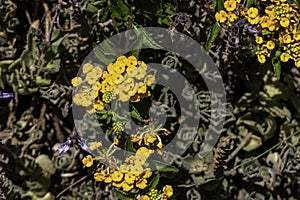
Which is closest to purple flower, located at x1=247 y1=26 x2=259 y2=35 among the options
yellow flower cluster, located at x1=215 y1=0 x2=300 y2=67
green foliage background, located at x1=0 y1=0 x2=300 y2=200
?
yellow flower cluster, located at x1=215 y1=0 x2=300 y2=67

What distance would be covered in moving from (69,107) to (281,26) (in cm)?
102

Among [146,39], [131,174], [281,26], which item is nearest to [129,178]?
Result: [131,174]

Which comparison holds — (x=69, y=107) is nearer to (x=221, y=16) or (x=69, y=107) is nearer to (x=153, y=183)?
(x=153, y=183)

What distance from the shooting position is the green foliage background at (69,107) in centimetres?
282

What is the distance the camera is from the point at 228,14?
7.89 ft

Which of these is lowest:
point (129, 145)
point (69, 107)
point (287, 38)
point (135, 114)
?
point (69, 107)

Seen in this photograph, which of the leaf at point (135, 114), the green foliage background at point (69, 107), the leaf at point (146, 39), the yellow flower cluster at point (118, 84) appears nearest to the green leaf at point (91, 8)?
the green foliage background at point (69, 107)

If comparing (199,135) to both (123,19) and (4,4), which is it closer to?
(123,19)

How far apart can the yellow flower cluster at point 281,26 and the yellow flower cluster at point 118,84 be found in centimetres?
45

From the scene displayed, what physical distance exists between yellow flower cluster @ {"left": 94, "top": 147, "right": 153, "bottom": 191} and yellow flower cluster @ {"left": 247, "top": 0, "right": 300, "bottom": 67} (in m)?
0.60

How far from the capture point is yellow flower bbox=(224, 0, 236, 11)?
2365 millimetres

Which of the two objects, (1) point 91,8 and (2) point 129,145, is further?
(1) point 91,8

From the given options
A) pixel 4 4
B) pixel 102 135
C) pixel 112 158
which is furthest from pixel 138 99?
pixel 4 4

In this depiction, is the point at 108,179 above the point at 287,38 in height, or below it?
below
